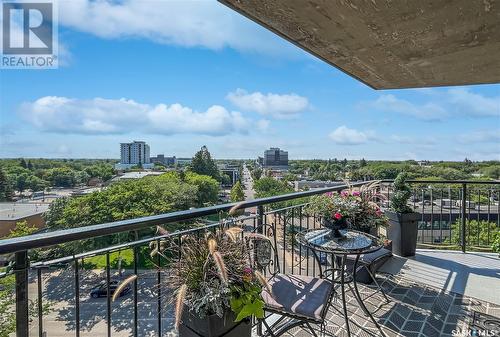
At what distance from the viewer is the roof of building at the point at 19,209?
2150 centimetres

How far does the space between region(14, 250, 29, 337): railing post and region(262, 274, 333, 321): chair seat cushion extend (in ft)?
3.92

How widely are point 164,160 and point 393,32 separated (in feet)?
178

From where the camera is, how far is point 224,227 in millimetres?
1552

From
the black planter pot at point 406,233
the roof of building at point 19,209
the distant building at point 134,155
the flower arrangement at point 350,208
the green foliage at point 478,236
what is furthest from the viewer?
the distant building at point 134,155

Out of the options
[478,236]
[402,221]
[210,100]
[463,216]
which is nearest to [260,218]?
[402,221]

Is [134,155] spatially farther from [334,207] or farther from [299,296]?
[299,296]

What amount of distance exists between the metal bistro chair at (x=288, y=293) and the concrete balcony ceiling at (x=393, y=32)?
1578 millimetres

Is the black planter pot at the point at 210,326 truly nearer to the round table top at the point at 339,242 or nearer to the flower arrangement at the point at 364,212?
the round table top at the point at 339,242

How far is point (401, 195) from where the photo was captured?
4098 millimetres

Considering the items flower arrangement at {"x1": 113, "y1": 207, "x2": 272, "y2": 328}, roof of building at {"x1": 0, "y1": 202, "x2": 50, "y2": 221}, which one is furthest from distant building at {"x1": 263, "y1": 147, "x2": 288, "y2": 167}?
flower arrangement at {"x1": 113, "y1": 207, "x2": 272, "y2": 328}

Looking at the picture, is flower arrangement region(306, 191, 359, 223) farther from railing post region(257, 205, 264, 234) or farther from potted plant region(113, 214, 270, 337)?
potted plant region(113, 214, 270, 337)

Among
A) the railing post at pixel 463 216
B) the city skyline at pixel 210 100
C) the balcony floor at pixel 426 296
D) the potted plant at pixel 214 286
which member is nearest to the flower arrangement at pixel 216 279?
the potted plant at pixel 214 286

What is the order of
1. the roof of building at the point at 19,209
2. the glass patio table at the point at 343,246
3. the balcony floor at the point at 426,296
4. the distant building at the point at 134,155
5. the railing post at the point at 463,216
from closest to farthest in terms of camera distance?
the glass patio table at the point at 343,246
the balcony floor at the point at 426,296
the railing post at the point at 463,216
the roof of building at the point at 19,209
the distant building at the point at 134,155

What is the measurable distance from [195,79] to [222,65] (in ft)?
21.7
